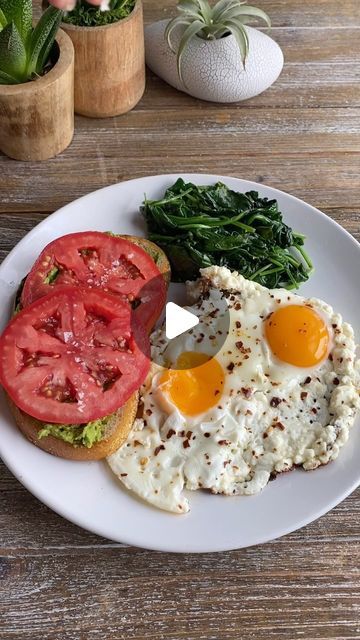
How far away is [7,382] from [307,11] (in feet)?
12.3

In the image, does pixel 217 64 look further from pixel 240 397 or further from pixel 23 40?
pixel 240 397

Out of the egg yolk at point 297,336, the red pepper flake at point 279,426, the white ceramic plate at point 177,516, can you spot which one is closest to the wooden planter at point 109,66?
the white ceramic plate at point 177,516

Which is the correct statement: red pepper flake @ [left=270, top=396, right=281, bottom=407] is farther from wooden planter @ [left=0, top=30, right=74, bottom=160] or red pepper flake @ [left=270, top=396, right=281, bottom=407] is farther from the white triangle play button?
wooden planter @ [left=0, top=30, right=74, bottom=160]

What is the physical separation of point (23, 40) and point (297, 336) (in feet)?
6.99

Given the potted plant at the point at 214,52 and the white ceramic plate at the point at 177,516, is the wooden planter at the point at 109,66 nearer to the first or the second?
the potted plant at the point at 214,52

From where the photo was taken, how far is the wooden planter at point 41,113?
3797 mm

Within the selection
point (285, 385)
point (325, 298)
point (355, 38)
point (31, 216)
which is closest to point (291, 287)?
point (325, 298)

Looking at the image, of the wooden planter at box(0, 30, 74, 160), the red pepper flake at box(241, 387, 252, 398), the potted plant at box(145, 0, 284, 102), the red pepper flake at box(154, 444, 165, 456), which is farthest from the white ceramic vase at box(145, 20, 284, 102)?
the red pepper flake at box(154, 444, 165, 456)

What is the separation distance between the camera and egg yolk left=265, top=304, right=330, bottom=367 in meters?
3.21

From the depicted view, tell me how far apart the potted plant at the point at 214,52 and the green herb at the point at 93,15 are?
0.37m

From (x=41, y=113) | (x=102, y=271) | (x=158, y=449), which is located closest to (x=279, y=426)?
(x=158, y=449)

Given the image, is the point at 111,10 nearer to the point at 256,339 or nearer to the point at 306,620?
the point at 256,339

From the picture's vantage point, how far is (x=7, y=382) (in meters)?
2.88

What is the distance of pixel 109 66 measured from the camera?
4.19 meters
